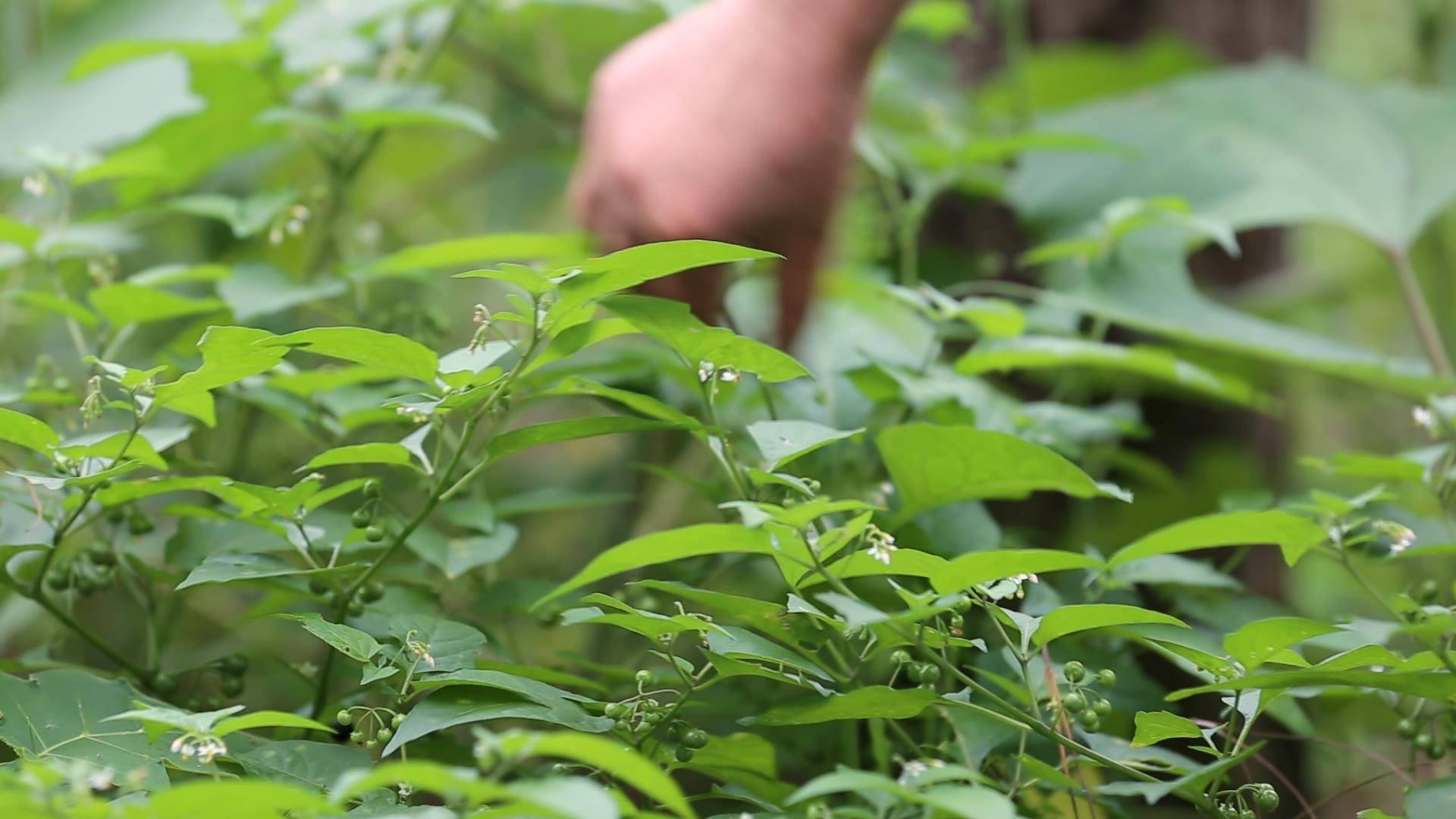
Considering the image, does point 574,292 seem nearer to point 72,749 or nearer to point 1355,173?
point 72,749

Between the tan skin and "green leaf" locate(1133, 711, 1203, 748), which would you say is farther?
the tan skin

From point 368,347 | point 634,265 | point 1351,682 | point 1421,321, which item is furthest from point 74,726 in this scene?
point 1421,321

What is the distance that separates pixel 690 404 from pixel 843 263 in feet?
0.82

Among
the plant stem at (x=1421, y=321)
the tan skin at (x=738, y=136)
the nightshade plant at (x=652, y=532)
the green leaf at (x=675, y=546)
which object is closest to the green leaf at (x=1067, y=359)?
the nightshade plant at (x=652, y=532)

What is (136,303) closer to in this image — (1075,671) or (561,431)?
(561,431)

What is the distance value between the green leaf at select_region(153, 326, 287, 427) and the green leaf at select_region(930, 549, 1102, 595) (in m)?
0.29

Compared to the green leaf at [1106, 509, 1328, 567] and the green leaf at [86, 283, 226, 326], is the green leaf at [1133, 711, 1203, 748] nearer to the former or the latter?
the green leaf at [1106, 509, 1328, 567]

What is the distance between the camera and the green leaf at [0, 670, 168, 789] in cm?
49

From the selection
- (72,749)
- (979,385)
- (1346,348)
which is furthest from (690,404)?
(1346,348)

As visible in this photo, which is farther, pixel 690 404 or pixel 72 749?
pixel 690 404

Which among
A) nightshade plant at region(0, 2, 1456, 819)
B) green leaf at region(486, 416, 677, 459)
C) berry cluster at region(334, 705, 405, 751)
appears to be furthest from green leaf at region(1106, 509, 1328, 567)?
berry cluster at region(334, 705, 405, 751)

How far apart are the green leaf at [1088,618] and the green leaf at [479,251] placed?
0.41 meters

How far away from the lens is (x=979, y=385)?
0.81 meters

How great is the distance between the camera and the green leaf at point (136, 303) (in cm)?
68
